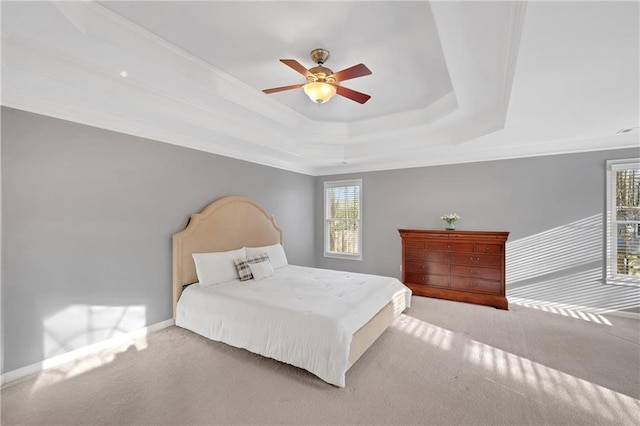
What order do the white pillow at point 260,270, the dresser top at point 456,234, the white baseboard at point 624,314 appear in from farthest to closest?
the dresser top at point 456,234 < the white pillow at point 260,270 < the white baseboard at point 624,314

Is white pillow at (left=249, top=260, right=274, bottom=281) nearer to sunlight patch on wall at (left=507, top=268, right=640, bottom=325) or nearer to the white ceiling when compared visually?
the white ceiling

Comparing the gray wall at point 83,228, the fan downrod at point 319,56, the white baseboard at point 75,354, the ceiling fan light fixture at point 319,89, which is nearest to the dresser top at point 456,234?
the ceiling fan light fixture at point 319,89

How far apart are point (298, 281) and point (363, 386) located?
1537mm

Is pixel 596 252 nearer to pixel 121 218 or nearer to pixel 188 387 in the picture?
pixel 188 387

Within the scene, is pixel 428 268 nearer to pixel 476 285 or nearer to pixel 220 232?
pixel 476 285

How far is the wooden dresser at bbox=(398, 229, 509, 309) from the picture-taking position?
403cm

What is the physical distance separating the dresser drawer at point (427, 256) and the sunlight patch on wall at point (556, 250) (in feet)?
3.25

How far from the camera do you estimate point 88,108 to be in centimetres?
269

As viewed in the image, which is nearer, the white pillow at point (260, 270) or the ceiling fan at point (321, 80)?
the ceiling fan at point (321, 80)

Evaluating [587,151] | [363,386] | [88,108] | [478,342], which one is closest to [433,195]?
[587,151]

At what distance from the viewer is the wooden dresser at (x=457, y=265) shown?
4027 mm

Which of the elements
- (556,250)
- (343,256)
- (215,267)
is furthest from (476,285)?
(215,267)

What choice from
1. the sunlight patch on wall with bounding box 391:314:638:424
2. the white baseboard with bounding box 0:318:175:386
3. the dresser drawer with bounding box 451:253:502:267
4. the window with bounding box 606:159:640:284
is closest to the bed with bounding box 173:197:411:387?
the white baseboard with bounding box 0:318:175:386

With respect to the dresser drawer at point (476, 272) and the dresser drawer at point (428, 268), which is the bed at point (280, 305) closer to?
the dresser drawer at point (428, 268)
